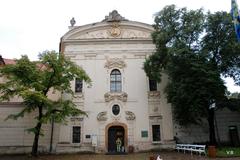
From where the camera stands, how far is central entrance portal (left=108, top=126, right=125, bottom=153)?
2408 centimetres

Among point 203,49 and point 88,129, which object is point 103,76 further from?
point 203,49

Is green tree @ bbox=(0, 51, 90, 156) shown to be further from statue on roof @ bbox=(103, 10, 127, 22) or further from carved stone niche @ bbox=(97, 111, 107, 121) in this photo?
statue on roof @ bbox=(103, 10, 127, 22)

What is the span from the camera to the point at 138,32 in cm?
2739

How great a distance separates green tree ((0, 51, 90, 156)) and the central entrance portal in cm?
476

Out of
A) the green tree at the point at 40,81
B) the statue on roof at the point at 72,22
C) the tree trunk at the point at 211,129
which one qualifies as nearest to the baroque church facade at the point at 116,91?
the statue on roof at the point at 72,22

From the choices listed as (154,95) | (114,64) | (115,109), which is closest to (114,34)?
(114,64)

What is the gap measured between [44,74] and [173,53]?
33.5 ft

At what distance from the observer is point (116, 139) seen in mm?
24594

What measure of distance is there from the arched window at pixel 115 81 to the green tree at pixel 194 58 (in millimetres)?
3208

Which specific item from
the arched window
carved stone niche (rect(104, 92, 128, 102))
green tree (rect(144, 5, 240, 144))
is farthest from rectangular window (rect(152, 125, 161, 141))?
the arched window

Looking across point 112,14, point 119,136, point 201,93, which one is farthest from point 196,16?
point 119,136

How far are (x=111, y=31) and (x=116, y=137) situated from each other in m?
10.4

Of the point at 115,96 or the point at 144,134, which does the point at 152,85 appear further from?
the point at 144,134

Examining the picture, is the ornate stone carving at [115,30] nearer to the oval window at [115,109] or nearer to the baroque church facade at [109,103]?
the baroque church facade at [109,103]
